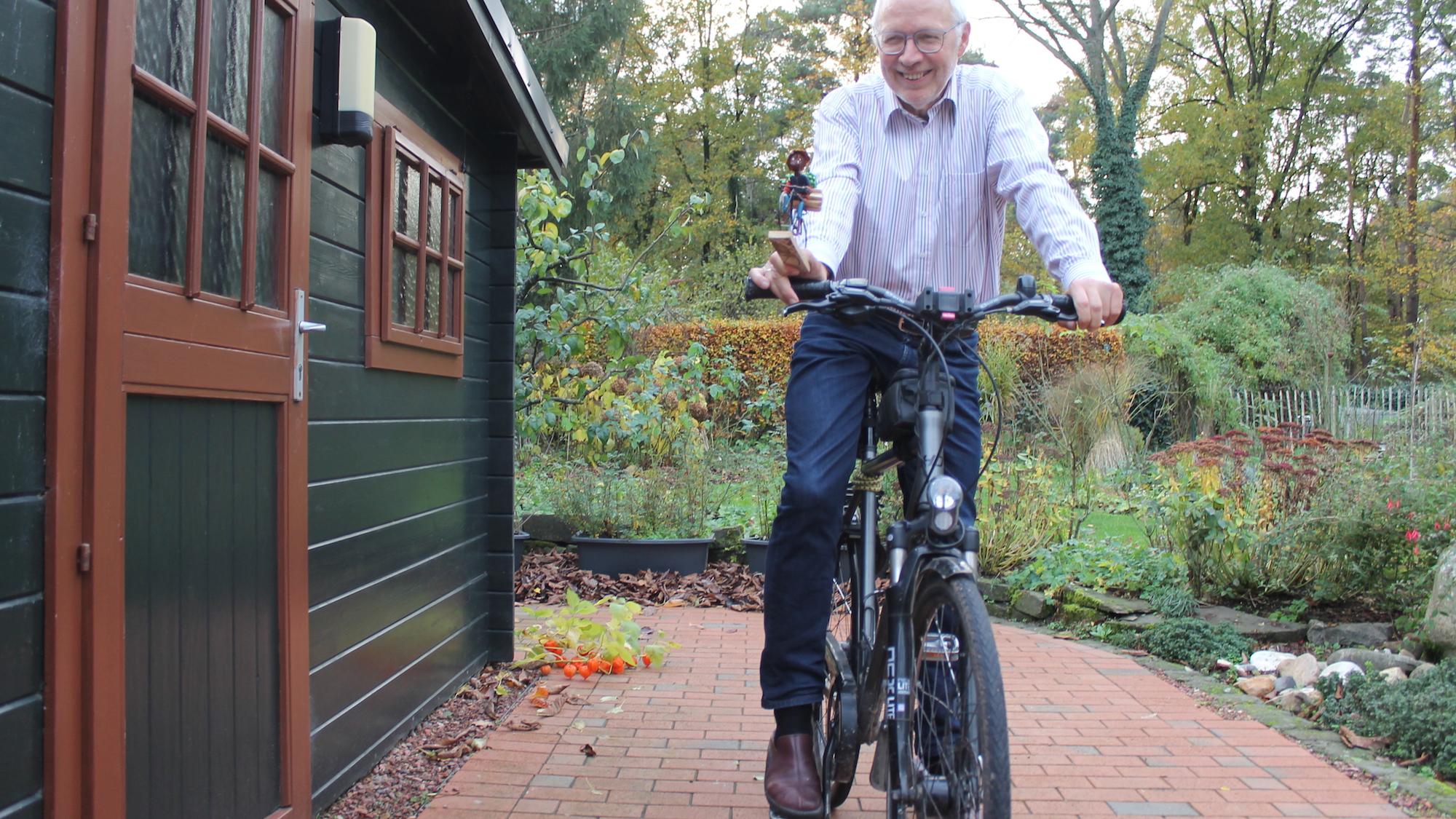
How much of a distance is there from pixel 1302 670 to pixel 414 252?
372cm

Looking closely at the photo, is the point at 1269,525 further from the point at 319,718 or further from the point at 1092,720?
the point at 319,718

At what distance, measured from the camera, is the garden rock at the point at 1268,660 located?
451 centimetres

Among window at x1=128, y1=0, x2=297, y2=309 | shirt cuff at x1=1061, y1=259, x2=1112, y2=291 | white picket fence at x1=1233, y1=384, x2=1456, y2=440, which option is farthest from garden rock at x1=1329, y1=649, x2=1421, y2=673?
window at x1=128, y1=0, x2=297, y2=309

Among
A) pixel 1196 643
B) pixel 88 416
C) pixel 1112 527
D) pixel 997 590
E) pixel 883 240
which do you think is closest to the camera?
pixel 88 416

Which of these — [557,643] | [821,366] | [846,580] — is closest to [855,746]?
[846,580]

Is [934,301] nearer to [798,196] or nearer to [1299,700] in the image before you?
[798,196]

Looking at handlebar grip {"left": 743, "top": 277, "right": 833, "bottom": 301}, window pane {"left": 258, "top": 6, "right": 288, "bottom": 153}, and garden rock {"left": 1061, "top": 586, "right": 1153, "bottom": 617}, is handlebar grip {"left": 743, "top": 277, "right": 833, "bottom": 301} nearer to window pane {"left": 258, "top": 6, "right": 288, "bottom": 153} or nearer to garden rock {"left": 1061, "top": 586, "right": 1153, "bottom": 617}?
window pane {"left": 258, "top": 6, "right": 288, "bottom": 153}

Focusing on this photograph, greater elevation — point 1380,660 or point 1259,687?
point 1380,660

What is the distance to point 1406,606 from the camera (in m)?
4.77

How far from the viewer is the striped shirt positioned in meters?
2.48

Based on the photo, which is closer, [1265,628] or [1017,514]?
[1265,628]

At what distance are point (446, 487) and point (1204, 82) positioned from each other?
31.3 m

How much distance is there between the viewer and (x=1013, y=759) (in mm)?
3520

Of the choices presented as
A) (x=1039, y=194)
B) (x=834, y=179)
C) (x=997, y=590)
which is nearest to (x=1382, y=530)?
(x=997, y=590)
